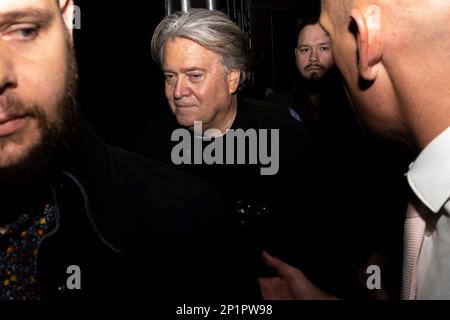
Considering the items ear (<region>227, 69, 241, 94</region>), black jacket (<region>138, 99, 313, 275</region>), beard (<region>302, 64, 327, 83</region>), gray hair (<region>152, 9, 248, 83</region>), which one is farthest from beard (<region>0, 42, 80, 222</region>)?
beard (<region>302, 64, 327, 83</region>)

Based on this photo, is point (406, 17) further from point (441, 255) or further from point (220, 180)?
point (220, 180)

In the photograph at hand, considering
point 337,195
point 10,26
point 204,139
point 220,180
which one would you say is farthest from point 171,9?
point 10,26

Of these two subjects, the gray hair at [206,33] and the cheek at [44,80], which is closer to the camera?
the cheek at [44,80]

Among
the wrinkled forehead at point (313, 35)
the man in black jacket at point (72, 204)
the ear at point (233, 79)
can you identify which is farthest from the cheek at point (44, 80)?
the wrinkled forehead at point (313, 35)

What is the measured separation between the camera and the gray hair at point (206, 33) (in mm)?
1753

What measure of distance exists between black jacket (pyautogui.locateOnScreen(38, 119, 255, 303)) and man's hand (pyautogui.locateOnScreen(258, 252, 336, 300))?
0.65 feet

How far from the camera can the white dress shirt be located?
0.78m

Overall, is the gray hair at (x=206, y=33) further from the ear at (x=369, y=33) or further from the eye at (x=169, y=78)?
the ear at (x=369, y=33)

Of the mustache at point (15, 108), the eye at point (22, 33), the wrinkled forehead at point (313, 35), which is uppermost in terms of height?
the wrinkled forehead at point (313, 35)

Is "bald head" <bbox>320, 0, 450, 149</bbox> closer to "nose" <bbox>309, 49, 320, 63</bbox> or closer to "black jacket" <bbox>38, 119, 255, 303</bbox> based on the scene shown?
"black jacket" <bbox>38, 119, 255, 303</bbox>

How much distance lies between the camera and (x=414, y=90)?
799mm

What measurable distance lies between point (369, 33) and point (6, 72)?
0.70 metres

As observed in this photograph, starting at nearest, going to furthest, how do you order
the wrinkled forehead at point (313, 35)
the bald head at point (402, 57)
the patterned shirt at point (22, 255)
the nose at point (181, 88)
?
the bald head at point (402, 57)
the patterned shirt at point (22, 255)
the nose at point (181, 88)
the wrinkled forehead at point (313, 35)

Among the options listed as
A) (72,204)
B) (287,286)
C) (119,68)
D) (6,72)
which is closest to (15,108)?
(6,72)
